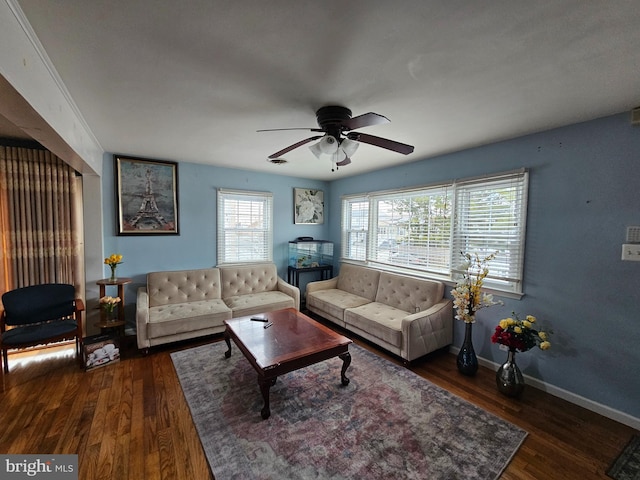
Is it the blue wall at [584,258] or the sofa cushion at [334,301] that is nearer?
the blue wall at [584,258]

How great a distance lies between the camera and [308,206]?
4.91 m

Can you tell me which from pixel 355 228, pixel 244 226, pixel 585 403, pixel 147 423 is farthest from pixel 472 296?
pixel 244 226

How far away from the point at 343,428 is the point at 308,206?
3.62m

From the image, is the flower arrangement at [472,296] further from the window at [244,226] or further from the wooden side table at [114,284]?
the wooden side table at [114,284]

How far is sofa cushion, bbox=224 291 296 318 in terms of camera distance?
3453 millimetres

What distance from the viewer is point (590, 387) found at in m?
2.20

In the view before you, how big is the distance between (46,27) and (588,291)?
388 centimetres

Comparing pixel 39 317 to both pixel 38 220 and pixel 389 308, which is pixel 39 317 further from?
pixel 389 308

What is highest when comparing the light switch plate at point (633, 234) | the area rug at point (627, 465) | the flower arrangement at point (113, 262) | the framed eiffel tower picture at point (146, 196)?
the framed eiffel tower picture at point (146, 196)

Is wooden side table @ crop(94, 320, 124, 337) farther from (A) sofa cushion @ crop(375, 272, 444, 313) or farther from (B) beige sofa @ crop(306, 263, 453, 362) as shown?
(A) sofa cushion @ crop(375, 272, 444, 313)

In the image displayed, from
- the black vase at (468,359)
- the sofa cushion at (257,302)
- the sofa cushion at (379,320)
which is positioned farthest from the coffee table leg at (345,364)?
the sofa cushion at (257,302)

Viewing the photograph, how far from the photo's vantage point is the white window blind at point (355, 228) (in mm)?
4430

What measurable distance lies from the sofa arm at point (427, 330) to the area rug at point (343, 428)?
26 centimetres

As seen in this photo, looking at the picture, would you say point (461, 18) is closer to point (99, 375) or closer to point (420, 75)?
point (420, 75)
